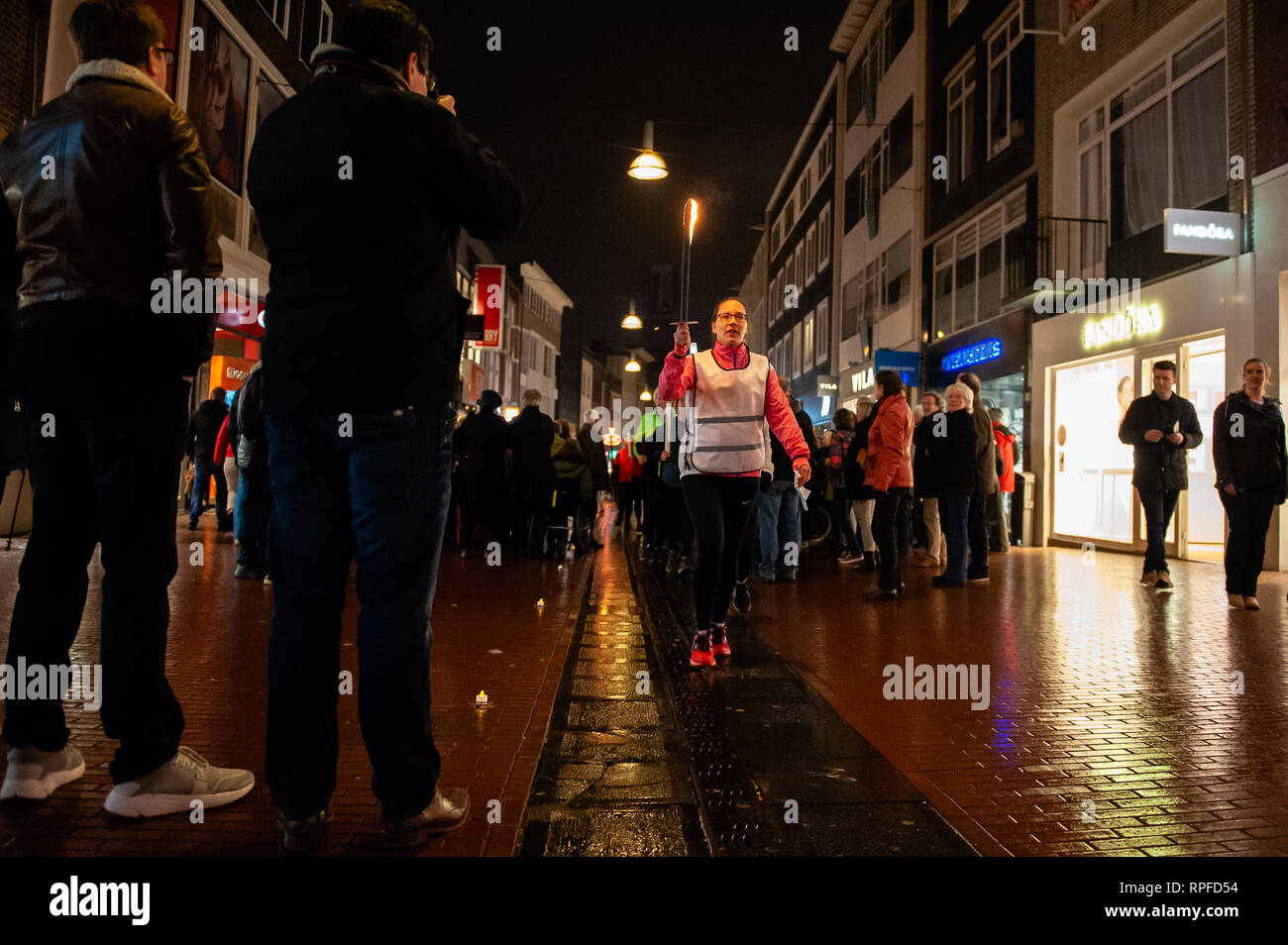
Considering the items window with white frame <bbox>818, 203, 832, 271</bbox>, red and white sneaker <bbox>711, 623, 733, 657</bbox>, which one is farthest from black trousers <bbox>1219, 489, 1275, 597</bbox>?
window with white frame <bbox>818, 203, 832, 271</bbox>

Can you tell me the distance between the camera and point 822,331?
112ft

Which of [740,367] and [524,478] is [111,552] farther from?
[524,478]

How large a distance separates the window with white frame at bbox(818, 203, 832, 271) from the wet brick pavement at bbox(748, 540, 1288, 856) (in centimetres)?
2641

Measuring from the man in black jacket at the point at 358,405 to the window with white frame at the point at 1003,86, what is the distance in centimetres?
1812

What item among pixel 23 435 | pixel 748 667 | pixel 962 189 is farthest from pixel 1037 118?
pixel 23 435

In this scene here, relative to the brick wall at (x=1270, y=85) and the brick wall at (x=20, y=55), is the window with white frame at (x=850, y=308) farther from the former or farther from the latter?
the brick wall at (x=20, y=55)

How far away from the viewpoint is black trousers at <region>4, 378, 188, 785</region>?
246cm

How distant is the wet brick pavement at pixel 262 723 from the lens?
7.65 feet

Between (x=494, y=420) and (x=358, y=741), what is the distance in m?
7.90

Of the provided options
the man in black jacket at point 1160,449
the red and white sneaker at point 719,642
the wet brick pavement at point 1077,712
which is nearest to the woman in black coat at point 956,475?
the wet brick pavement at point 1077,712

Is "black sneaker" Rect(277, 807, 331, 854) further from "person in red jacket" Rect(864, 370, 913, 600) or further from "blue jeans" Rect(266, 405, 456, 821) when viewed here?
"person in red jacket" Rect(864, 370, 913, 600)

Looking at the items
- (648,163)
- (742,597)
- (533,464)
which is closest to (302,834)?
(742,597)

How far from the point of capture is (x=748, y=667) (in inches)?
189
